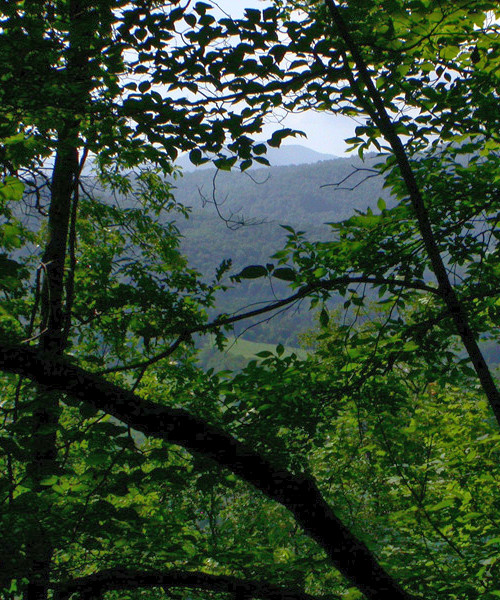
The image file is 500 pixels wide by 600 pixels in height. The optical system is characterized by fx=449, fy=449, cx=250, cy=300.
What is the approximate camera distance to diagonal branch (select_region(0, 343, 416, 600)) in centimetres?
208

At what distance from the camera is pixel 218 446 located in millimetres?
2279

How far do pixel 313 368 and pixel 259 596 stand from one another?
1.94 metres

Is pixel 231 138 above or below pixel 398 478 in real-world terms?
above

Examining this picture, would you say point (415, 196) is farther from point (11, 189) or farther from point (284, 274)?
point (11, 189)

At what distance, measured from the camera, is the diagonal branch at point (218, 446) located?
2078 mm

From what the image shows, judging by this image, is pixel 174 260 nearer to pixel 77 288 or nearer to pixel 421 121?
pixel 77 288

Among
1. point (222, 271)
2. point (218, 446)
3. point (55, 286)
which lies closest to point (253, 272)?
point (218, 446)

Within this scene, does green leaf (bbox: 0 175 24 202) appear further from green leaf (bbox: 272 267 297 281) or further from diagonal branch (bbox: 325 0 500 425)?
diagonal branch (bbox: 325 0 500 425)

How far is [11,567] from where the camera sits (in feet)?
8.02

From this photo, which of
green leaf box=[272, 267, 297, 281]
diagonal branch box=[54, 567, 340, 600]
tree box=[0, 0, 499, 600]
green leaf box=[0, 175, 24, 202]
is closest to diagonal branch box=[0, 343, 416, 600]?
tree box=[0, 0, 499, 600]

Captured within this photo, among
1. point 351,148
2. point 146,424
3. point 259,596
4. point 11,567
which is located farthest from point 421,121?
point 11,567

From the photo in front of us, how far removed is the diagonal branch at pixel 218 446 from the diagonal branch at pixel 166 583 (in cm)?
39

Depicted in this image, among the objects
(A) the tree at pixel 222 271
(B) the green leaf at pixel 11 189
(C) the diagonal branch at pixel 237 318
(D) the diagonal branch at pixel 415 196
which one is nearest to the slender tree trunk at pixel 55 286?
(A) the tree at pixel 222 271

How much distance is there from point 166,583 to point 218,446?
101 cm
